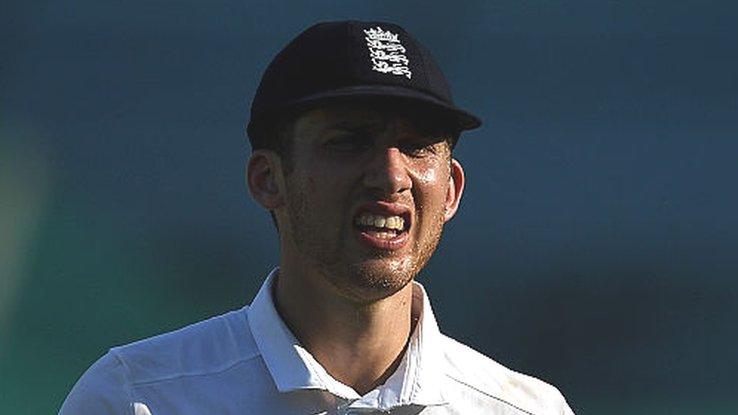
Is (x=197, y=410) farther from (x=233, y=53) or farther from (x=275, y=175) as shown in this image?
(x=233, y=53)

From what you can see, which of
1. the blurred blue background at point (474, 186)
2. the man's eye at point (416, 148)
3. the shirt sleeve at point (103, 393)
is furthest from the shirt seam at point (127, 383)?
the blurred blue background at point (474, 186)

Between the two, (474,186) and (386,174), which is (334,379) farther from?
(474,186)

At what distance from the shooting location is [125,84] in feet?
10.7

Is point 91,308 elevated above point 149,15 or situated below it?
below

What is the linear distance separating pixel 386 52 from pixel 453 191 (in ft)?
0.59

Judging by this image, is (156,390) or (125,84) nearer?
(156,390)

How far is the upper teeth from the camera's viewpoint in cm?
182

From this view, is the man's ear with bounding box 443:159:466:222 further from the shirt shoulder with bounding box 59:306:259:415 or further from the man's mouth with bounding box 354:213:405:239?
the shirt shoulder with bounding box 59:306:259:415

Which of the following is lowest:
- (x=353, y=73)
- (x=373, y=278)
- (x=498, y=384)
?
(x=498, y=384)

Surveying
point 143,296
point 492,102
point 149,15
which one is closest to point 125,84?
point 149,15

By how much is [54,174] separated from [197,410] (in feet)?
4.77

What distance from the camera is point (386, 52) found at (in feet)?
6.20

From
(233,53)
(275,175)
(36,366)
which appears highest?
(233,53)

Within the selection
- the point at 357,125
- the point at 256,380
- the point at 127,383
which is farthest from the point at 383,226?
the point at 127,383
